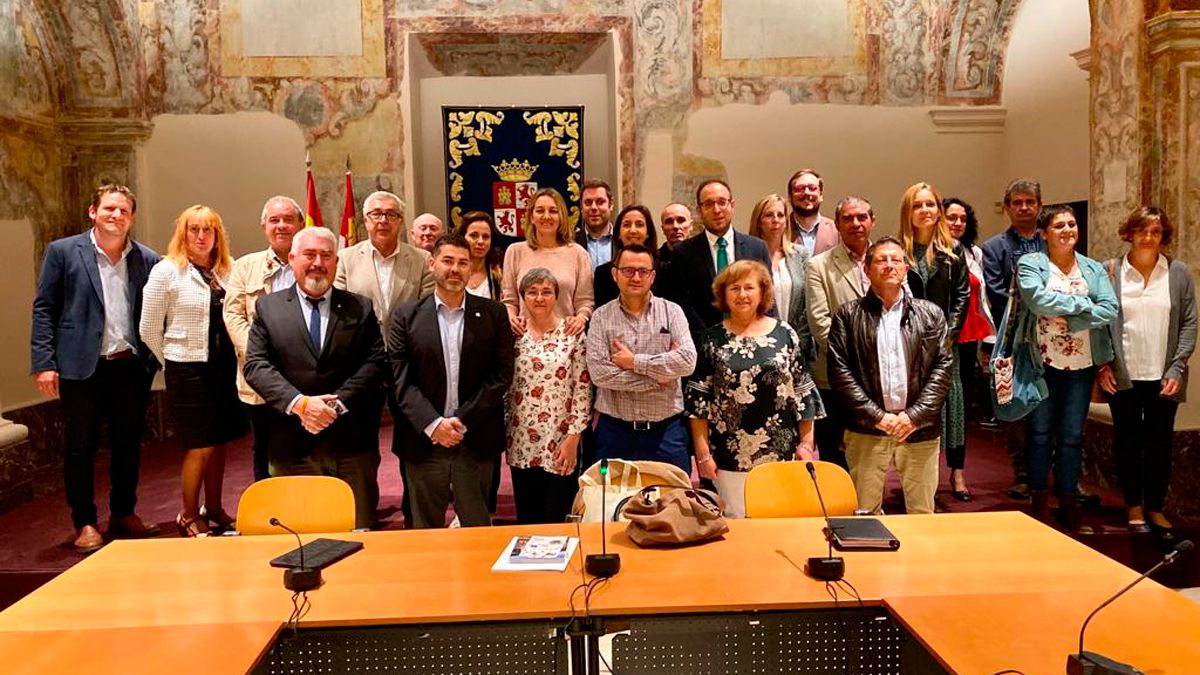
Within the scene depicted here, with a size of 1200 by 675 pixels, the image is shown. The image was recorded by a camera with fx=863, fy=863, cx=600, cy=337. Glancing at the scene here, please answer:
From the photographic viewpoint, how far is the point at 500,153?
815 centimetres

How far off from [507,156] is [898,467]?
5383 mm

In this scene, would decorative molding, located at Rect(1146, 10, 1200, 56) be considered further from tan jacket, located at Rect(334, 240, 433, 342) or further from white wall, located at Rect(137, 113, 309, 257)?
white wall, located at Rect(137, 113, 309, 257)

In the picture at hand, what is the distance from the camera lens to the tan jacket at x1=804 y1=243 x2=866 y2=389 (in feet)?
13.3

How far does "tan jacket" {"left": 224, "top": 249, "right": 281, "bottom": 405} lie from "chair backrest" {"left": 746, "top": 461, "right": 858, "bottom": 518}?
2.30 metres

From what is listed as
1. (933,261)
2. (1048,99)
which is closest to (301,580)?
(933,261)

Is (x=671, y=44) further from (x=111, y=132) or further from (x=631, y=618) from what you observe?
(x=631, y=618)

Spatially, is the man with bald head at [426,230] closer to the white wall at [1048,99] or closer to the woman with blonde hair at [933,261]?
the woman with blonde hair at [933,261]

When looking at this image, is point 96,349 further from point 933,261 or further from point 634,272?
point 933,261

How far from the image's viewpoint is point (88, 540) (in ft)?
13.8

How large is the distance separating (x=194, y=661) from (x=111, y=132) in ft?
21.7

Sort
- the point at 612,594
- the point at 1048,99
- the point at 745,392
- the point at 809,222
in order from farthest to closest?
the point at 1048,99
the point at 809,222
the point at 745,392
the point at 612,594

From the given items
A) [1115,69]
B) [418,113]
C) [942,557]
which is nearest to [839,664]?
[942,557]

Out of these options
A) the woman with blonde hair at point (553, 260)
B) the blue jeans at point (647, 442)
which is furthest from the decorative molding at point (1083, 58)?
the blue jeans at point (647, 442)

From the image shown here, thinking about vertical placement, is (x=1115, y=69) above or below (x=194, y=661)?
above
